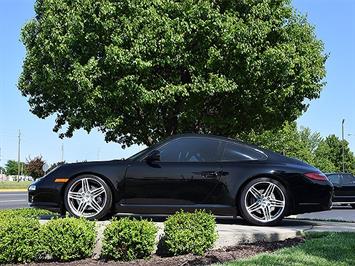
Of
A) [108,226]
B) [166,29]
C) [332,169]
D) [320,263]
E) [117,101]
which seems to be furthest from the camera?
[332,169]

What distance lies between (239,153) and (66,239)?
104 inches

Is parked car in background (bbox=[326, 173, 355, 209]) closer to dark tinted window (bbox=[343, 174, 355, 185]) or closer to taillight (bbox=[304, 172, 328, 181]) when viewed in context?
dark tinted window (bbox=[343, 174, 355, 185])

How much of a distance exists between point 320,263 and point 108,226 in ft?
7.83

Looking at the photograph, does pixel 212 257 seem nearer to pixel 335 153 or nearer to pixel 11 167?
pixel 335 153

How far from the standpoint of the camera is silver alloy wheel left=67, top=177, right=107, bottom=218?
7.04 meters

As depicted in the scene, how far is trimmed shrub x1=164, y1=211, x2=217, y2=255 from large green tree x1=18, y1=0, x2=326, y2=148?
7765 millimetres

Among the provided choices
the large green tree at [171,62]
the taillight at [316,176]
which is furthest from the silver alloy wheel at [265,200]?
the large green tree at [171,62]

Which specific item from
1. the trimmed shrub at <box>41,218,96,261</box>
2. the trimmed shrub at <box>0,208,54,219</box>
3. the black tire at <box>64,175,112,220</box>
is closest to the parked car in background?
the trimmed shrub at <box>0,208,54,219</box>

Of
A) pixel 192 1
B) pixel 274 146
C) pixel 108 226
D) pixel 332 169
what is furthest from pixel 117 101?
pixel 332 169

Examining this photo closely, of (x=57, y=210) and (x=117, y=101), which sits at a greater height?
(x=117, y=101)

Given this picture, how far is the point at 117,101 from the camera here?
14.2 metres

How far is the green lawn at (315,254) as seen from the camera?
16.5ft

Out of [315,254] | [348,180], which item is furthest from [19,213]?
[348,180]

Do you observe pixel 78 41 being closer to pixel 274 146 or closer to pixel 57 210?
pixel 57 210
